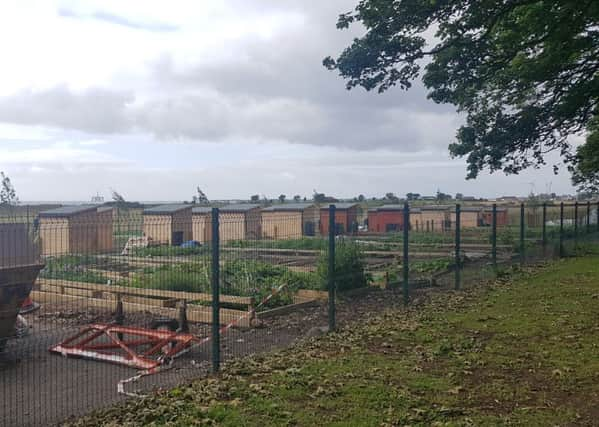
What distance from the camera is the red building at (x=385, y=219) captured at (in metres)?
32.8

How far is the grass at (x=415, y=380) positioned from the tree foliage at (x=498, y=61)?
16.3ft

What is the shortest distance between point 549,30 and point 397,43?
115 inches

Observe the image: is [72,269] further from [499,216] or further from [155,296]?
[499,216]

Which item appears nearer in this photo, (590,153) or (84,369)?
(84,369)

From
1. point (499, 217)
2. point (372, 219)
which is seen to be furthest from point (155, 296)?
point (499, 217)

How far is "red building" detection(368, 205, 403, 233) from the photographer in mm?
32781

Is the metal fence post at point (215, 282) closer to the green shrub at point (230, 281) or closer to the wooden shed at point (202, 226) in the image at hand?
the wooden shed at point (202, 226)

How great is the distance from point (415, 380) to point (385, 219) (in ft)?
90.8

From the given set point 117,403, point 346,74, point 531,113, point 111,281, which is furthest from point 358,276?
point 117,403

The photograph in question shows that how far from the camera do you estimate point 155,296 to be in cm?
1225

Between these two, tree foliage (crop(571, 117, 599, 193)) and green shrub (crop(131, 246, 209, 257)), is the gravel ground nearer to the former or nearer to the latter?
green shrub (crop(131, 246, 209, 257))

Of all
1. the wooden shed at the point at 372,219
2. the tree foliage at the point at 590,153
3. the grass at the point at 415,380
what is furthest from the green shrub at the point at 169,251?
the wooden shed at the point at 372,219

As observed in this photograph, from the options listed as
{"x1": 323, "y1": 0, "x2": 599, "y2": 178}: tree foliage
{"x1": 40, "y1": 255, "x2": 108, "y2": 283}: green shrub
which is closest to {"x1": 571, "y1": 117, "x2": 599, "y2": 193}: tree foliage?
{"x1": 323, "y1": 0, "x2": 599, "y2": 178}: tree foliage

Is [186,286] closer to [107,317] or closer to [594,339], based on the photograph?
[107,317]
